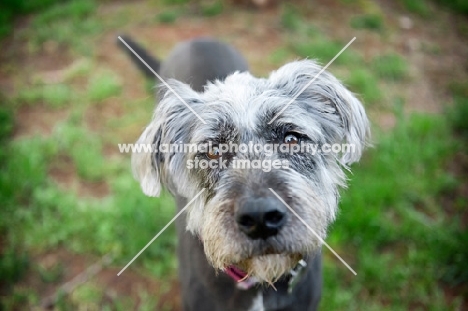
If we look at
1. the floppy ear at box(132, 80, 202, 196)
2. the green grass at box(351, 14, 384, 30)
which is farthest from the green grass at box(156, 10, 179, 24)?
the floppy ear at box(132, 80, 202, 196)

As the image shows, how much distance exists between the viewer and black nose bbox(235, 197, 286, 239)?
214 cm

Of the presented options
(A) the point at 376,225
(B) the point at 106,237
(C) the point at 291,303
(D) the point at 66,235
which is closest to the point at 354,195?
(A) the point at 376,225

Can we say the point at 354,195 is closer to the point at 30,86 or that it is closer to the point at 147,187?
the point at 147,187

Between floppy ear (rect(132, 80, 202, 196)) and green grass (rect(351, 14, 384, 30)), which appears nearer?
floppy ear (rect(132, 80, 202, 196))

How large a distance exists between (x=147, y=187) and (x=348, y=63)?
4.11m

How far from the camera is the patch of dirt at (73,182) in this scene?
470cm

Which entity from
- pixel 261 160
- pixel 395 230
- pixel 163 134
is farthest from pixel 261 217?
pixel 395 230

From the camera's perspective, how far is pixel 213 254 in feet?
7.90

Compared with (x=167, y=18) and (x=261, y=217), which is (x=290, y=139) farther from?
(x=167, y=18)

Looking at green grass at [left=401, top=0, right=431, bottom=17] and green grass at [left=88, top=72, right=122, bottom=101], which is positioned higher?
green grass at [left=401, top=0, right=431, bottom=17]

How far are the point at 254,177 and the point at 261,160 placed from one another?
159 millimetres

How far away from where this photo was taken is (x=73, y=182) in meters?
4.78

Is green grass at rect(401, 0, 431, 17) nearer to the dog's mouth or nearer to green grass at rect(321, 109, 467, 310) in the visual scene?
green grass at rect(321, 109, 467, 310)

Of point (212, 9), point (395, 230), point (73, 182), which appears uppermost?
point (212, 9)
